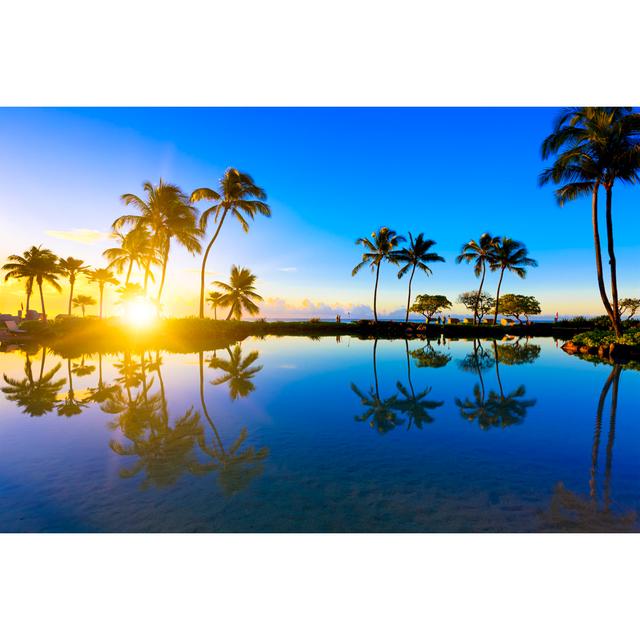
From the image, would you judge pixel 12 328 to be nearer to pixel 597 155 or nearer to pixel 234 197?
pixel 234 197

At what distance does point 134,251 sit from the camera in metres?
31.2

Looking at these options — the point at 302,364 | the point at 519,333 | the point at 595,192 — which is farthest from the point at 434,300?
the point at 302,364

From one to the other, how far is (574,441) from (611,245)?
675 inches

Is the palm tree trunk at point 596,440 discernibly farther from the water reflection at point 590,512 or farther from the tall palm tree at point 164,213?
the tall palm tree at point 164,213

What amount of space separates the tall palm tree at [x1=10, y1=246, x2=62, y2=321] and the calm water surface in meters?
39.2

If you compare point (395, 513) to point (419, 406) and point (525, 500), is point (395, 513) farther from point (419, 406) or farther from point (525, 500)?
point (419, 406)

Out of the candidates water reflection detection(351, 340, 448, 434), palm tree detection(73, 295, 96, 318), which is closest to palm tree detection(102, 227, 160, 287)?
water reflection detection(351, 340, 448, 434)

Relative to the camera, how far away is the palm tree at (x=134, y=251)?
26.9m

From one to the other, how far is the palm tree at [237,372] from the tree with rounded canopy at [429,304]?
39.3m

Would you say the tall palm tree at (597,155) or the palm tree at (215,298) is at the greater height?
the tall palm tree at (597,155)

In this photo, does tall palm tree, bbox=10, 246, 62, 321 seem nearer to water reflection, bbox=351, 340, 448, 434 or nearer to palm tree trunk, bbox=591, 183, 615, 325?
water reflection, bbox=351, 340, 448, 434

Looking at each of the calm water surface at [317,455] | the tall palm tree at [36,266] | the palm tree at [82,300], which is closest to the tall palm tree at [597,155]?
the calm water surface at [317,455]

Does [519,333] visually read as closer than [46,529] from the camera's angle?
No

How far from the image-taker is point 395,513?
359 centimetres
